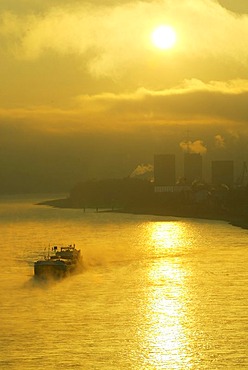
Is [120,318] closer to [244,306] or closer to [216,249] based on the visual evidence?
[244,306]

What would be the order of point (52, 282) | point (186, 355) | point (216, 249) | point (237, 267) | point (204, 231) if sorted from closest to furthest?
point (186, 355)
point (52, 282)
point (237, 267)
point (216, 249)
point (204, 231)

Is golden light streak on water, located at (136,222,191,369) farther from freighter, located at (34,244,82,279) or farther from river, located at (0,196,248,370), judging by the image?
freighter, located at (34,244,82,279)

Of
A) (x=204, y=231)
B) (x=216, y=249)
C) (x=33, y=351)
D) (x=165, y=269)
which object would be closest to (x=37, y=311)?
(x=33, y=351)

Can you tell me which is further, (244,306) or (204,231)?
(204,231)

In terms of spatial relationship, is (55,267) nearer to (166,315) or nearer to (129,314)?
(129,314)

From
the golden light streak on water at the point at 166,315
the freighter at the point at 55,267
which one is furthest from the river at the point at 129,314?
the freighter at the point at 55,267

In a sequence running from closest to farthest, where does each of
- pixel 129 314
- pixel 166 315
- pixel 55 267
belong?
pixel 129 314 < pixel 166 315 < pixel 55 267

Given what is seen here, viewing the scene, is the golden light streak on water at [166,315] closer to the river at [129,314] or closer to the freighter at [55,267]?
the river at [129,314]

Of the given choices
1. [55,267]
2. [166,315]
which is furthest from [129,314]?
[55,267]

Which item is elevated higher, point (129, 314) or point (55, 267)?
point (55, 267)
